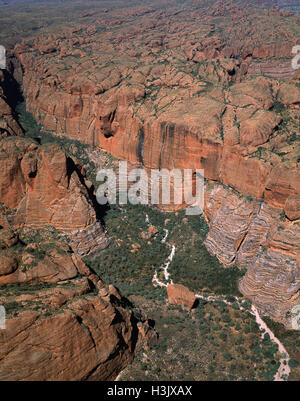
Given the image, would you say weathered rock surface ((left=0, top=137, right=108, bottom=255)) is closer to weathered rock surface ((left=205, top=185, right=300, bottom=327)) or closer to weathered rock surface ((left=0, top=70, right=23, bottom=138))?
weathered rock surface ((left=0, top=70, right=23, bottom=138))

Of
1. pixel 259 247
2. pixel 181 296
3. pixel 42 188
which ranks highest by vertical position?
pixel 42 188

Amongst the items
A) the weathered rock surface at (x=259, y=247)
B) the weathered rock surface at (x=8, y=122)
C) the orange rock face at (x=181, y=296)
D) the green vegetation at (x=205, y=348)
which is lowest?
the green vegetation at (x=205, y=348)

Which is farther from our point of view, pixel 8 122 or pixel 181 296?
pixel 8 122

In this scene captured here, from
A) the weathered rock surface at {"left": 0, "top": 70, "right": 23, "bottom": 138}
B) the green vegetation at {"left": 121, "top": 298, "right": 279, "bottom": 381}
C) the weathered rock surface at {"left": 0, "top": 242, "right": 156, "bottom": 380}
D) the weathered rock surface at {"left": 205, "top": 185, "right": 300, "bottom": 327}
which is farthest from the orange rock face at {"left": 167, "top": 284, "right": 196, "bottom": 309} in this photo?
the weathered rock surface at {"left": 0, "top": 70, "right": 23, "bottom": 138}

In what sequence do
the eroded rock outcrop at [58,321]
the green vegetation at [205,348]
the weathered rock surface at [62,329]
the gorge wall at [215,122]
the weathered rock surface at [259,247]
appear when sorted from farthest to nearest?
the gorge wall at [215,122]
the weathered rock surface at [259,247]
the green vegetation at [205,348]
the eroded rock outcrop at [58,321]
the weathered rock surface at [62,329]

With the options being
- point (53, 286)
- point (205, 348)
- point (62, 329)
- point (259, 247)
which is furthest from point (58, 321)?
point (259, 247)

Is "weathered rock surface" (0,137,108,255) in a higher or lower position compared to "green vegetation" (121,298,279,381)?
higher

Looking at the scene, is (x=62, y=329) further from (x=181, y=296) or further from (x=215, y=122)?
(x=215, y=122)

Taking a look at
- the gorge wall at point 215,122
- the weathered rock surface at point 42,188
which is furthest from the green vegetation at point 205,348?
the weathered rock surface at point 42,188

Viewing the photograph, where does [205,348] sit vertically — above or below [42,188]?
below

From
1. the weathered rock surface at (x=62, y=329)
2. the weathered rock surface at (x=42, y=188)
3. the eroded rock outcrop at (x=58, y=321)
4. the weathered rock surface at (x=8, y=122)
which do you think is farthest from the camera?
the weathered rock surface at (x=8, y=122)

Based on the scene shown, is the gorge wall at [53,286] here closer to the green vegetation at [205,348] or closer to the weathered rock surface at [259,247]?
the green vegetation at [205,348]

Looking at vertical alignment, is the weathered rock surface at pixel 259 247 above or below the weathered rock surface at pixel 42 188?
Answer: below
